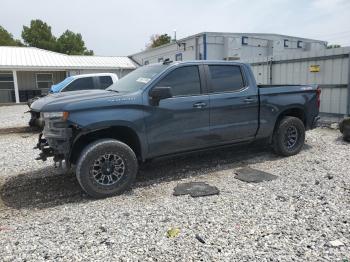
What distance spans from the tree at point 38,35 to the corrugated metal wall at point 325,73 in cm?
4757

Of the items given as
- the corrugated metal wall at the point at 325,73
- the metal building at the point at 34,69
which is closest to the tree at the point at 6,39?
the metal building at the point at 34,69

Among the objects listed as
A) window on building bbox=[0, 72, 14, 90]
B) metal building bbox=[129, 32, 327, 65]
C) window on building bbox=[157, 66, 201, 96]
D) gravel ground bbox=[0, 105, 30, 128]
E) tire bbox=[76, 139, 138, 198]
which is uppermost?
metal building bbox=[129, 32, 327, 65]

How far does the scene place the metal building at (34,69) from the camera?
25.2 m

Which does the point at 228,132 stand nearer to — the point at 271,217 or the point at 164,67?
the point at 164,67

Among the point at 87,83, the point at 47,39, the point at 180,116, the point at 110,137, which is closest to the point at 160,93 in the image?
the point at 180,116

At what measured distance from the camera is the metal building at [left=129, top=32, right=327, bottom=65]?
Result: 19.6 metres

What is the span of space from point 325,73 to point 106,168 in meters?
8.23

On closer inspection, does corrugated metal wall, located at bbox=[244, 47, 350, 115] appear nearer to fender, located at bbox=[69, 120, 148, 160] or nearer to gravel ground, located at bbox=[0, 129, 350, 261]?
gravel ground, located at bbox=[0, 129, 350, 261]

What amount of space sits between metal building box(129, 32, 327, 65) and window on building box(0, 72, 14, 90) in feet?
39.7

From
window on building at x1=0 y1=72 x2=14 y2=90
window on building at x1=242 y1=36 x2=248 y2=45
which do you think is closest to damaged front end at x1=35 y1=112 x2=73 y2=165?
window on building at x1=242 y1=36 x2=248 y2=45

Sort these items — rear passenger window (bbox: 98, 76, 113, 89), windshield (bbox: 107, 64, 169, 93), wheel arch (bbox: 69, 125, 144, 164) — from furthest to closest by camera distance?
rear passenger window (bbox: 98, 76, 113, 89)
windshield (bbox: 107, 64, 169, 93)
wheel arch (bbox: 69, 125, 144, 164)

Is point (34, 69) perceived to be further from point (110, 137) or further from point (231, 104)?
point (231, 104)

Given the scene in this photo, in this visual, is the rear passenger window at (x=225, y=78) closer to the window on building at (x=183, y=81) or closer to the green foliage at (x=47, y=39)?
the window on building at (x=183, y=81)

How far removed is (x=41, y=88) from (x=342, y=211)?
27.3 meters
